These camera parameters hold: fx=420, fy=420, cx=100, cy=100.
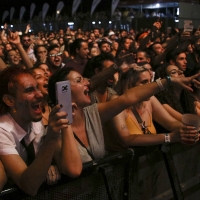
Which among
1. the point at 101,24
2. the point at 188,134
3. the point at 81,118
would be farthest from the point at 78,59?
the point at 101,24

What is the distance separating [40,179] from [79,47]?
4972 millimetres

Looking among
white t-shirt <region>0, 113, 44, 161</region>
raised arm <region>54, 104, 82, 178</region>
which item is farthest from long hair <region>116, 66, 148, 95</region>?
raised arm <region>54, 104, 82, 178</region>

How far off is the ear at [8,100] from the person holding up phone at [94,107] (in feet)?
1.86

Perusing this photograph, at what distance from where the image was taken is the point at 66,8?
38.1 metres

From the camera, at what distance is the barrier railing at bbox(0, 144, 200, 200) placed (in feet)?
7.66

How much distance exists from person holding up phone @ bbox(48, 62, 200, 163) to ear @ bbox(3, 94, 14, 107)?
567 mm

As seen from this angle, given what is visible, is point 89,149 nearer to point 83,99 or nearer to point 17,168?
point 83,99

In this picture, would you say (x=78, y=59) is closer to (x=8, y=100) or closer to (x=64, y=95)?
(x=8, y=100)

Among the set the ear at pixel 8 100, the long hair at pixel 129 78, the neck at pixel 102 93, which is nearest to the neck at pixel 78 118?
the ear at pixel 8 100

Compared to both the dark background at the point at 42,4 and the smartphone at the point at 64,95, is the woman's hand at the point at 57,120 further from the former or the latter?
the dark background at the point at 42,4

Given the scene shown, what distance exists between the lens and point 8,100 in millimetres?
2414

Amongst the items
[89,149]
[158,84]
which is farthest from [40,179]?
[158,84]

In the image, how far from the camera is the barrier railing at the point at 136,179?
7.66 ft

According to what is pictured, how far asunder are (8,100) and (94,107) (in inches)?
31.9
